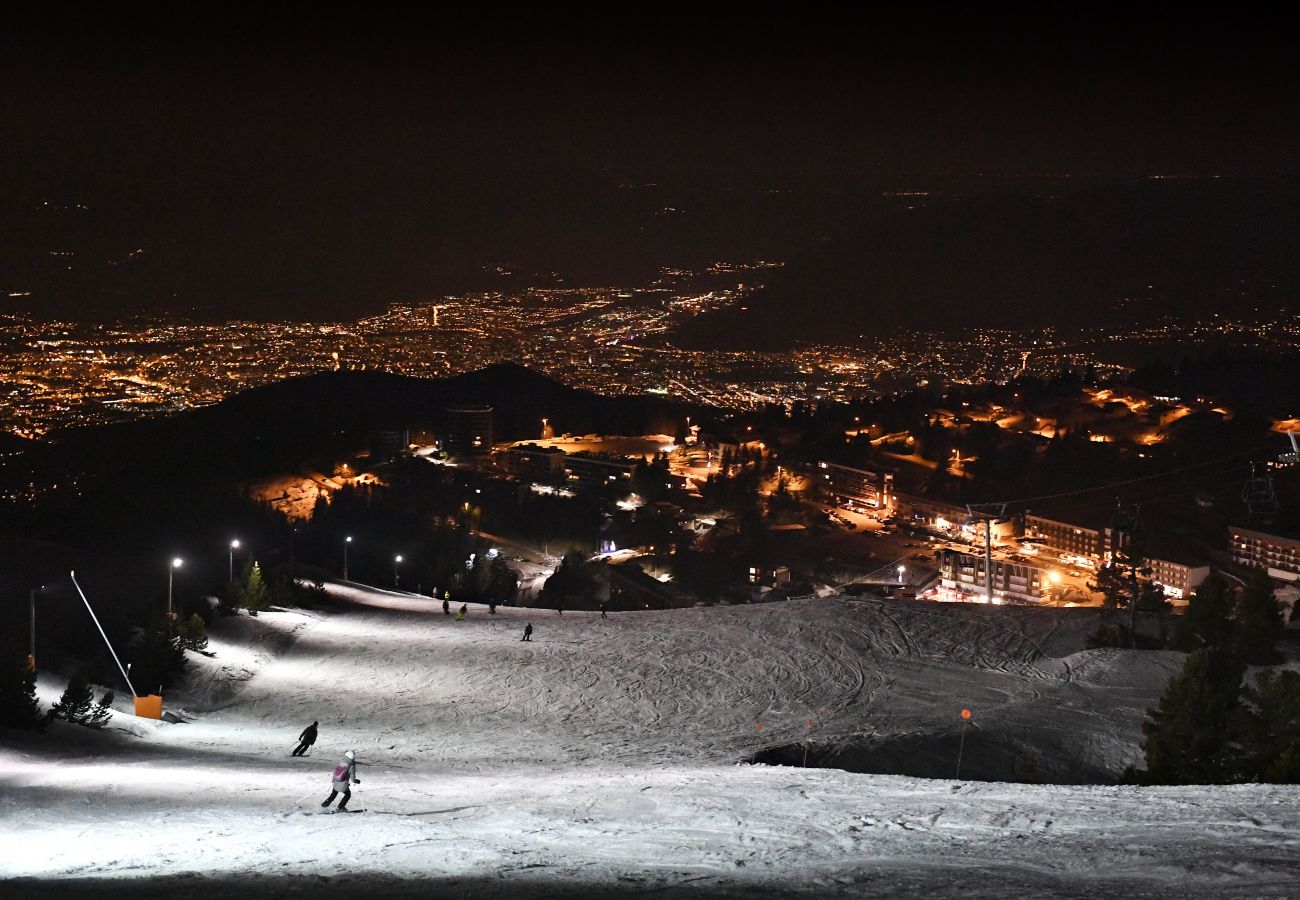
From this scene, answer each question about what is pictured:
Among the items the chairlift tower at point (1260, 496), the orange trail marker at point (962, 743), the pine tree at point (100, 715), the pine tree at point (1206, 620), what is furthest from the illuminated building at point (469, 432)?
the orange trail marker at point (962, 743)

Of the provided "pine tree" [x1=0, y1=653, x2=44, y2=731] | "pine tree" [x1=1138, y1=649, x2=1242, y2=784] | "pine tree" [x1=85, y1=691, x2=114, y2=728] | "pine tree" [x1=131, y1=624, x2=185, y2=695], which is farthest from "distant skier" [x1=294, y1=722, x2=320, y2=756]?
"pine tree" [x1=1138, y1=649, x2=1242, y2=784]

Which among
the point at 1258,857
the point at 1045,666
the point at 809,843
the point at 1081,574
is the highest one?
the point at 1258,857

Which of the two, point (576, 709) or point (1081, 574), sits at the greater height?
point (576, 709)

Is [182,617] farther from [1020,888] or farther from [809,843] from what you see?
[1020,888]

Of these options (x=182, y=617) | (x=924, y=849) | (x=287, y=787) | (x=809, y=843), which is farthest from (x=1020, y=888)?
(x=182, y=617)

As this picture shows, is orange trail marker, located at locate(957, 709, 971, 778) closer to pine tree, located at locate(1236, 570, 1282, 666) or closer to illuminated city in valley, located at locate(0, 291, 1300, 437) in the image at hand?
pine tree, located at locate(1236, 570, 1282, 666)

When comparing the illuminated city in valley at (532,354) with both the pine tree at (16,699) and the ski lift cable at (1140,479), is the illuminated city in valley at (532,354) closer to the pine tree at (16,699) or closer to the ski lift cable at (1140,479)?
the ski lift cable at (1140,479)
